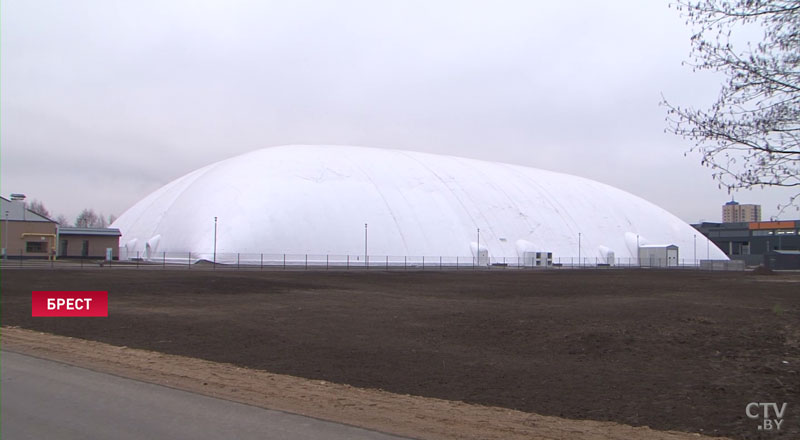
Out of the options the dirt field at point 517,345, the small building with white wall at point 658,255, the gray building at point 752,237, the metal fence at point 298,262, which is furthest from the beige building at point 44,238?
the gray building at point 752,237

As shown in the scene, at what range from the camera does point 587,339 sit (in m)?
14.8

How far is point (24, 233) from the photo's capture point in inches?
2608

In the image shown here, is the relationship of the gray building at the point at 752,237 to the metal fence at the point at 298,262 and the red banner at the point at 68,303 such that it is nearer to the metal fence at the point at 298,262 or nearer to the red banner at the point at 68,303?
the metal fence at the point at 298,262

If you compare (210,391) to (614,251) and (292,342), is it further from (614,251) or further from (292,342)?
(614,251)

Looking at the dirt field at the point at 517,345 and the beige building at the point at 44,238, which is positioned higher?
the beige building at the point at 44,238

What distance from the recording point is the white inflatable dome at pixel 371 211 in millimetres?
62594

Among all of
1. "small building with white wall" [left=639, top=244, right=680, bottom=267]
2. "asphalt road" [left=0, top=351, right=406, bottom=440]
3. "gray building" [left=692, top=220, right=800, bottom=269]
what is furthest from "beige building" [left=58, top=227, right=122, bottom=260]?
"gray building" [left=692, top=220, right=800, bottom=269]

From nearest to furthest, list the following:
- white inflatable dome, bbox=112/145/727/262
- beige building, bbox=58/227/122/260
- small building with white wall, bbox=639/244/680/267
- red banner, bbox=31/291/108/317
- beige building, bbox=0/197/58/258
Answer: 1. red banner, bbox=31/291/108/317
2. white inflatable dome, bbox=112/145/727/262
3. beige building, bbox=0/197/58/258
4. beige building, bbox=58/227/122/260
5. small building with white wall, bbox=639/244/680/267

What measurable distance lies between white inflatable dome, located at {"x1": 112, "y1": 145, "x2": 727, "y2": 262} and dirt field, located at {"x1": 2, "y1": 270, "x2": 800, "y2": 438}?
1439 inches

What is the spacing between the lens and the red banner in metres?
20.6

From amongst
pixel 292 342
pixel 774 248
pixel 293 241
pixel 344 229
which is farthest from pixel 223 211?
pixel 774 248

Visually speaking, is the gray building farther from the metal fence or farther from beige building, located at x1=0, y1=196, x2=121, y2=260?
beige building, located at x1=0, y1=196, x2=121, y2=260

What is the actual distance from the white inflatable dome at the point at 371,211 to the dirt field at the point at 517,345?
36559 mm

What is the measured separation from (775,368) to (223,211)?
5742 centimetres
